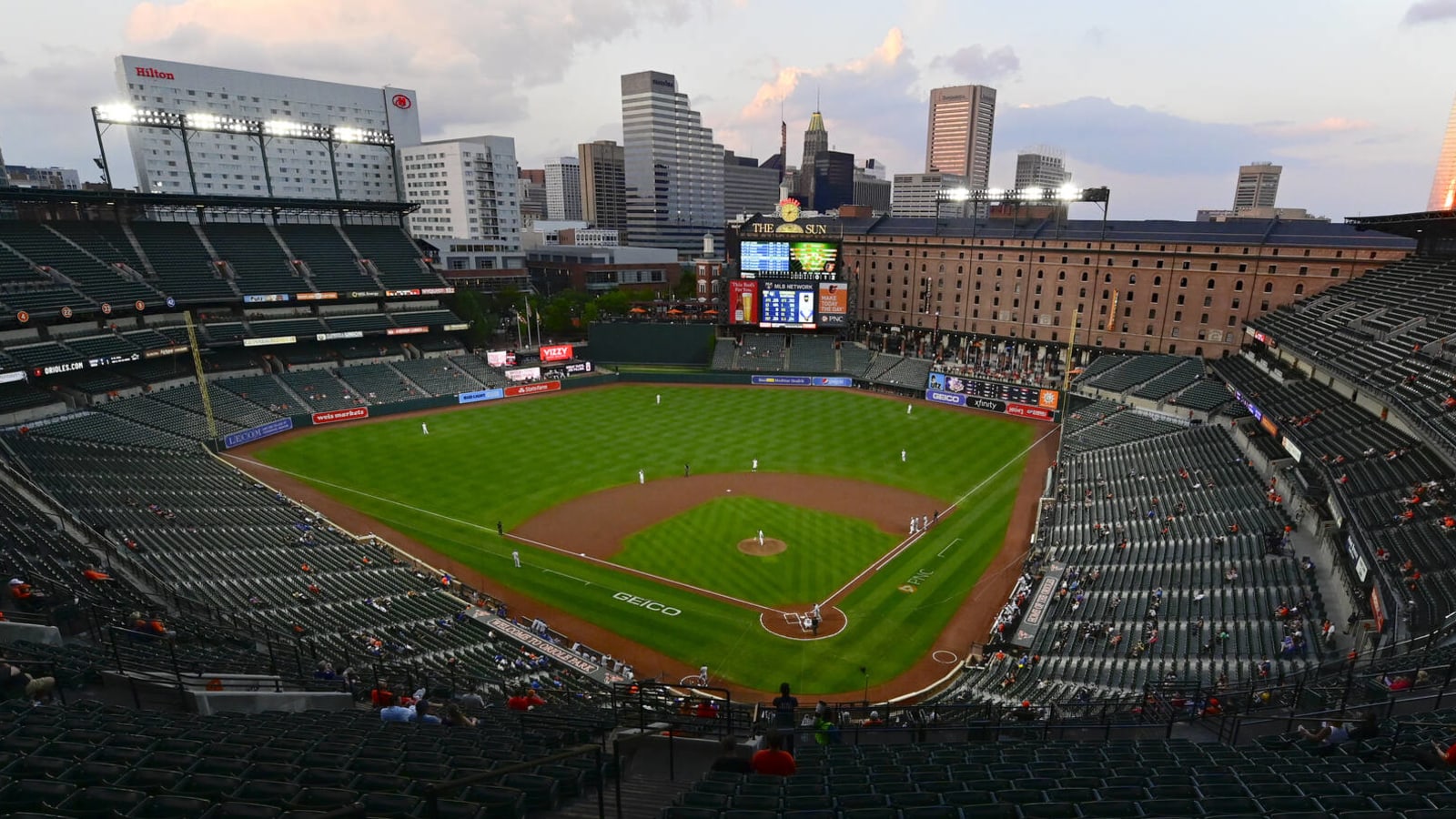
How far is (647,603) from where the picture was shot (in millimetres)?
30766

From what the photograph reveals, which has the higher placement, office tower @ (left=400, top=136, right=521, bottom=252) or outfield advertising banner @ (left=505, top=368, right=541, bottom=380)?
office tower @ (left=400, top=136, right=521, bottom=252)

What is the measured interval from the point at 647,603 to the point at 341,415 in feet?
135

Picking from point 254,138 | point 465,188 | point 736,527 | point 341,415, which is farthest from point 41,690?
point 465,188

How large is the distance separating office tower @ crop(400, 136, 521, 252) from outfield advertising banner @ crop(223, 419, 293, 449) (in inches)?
3757

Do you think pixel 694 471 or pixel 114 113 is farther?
pixel 114 113

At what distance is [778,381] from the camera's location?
243 feet

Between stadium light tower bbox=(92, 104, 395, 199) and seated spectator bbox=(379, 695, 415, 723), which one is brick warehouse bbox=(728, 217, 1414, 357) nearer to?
stadium light tower bbox=(92, 104, 395, 199)

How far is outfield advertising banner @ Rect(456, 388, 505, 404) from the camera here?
65812mm

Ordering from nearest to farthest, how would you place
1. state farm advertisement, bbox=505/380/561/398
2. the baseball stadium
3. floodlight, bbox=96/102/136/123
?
the baseball stadium, floodlight, bbox=96/102/136/123, state farm advertisement, bbox=505/380/561/398

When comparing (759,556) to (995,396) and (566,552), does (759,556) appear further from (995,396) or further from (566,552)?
(995,396)

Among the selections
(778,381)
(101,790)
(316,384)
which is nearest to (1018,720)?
(101,790)

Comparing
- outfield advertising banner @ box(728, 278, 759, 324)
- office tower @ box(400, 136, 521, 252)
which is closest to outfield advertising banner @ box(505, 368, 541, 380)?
outfield advertising banner @ box(728, 278, 759, 324)

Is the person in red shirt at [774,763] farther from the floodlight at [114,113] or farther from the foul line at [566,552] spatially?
the floodlight at [114,113]

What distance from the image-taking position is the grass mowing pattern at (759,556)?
106ft
